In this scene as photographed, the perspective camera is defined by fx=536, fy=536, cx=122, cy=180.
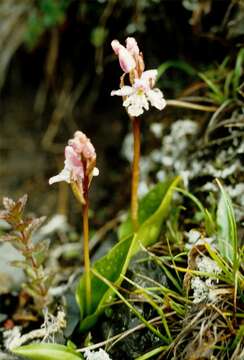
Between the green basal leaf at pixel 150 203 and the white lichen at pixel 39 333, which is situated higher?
the green basal leaf at pixel 150 203

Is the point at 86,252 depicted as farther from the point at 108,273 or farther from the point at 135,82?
the point at 135,82

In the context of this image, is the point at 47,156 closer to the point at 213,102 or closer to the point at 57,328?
the point at 213,102

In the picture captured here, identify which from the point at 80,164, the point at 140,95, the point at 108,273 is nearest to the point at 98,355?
the point at 108,273

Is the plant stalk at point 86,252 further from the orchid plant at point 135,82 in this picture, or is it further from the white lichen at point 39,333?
the orchid plant at point 135,82

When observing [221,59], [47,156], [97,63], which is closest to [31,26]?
[97,63]

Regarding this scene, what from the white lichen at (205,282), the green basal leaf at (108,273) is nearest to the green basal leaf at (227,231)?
the white lichen at (205,282)

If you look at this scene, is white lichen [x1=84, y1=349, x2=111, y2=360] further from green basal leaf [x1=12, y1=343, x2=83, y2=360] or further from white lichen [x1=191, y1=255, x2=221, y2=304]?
white lichen [x1=191, y1=255, x2=221, y2=304]
